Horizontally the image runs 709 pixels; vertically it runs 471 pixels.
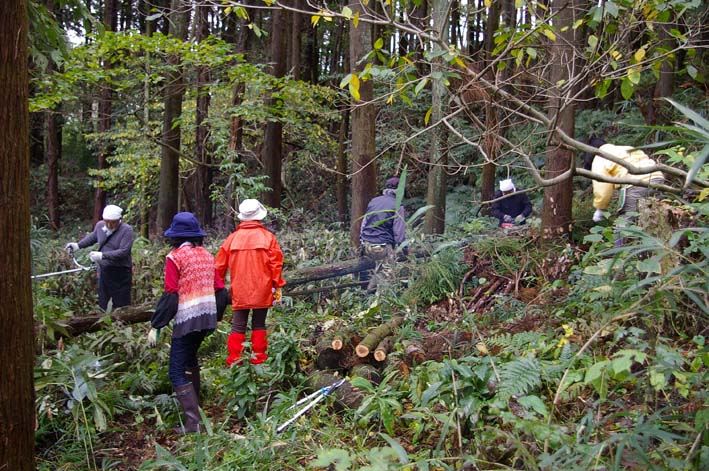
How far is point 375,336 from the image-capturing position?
6.39 meters

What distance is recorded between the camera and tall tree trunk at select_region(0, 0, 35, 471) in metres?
3.63

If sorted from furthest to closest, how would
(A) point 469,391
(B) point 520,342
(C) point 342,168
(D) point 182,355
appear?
(C) point 342,168, (D) point 182,355, (B) point 520,342, (A) point 469,391

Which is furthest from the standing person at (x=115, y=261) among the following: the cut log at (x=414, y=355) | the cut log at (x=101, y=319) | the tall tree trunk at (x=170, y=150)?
the cut log at (x=414, y=355)

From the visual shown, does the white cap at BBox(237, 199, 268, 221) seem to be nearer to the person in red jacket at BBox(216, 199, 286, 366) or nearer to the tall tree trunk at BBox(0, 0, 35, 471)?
the person in red jacket at BBox(216, 199, 286, 366)

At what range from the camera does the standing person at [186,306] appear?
19.1 feet

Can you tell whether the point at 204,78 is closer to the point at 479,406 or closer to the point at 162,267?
the point at 162,267

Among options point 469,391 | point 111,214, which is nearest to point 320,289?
point 111,214

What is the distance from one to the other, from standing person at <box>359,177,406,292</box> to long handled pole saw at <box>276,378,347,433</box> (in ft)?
10.8

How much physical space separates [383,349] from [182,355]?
2.03 m

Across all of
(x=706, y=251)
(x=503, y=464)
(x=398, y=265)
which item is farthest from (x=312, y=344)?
(x=706, y=251)

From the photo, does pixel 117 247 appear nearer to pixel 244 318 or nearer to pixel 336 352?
pixel 244 318

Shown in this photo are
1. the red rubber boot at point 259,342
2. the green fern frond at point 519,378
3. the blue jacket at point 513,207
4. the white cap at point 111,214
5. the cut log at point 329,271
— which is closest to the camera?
the green fern frond at point 519,378

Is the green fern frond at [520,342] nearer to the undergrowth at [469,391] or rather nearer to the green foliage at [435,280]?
the undergrowth at [469,391]

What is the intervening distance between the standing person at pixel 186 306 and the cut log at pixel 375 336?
4.97ft
